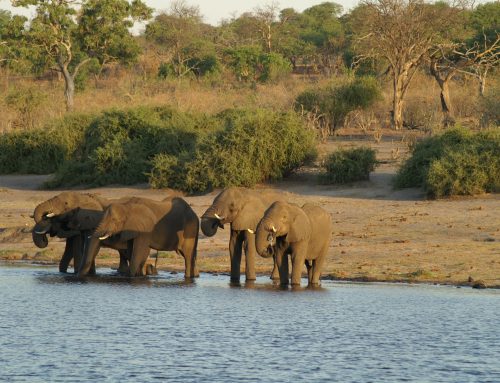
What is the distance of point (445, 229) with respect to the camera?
851 inches

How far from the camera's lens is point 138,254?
59.5 feet

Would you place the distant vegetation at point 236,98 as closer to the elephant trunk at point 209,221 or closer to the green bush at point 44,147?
the green bush at point 44,147

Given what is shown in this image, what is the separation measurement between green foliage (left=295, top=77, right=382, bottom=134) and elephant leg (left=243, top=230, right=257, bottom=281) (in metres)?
20.3

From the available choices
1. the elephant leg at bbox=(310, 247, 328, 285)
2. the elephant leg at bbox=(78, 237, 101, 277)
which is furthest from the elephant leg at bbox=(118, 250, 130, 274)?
the elephant leg at bbox=(310, 247, 328, 285)

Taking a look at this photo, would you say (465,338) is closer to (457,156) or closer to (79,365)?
(79,365)

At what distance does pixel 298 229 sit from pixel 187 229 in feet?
8.10

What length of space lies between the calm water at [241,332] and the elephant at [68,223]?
3.45 ft

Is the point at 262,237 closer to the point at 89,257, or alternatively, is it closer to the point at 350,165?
the point at 89,257

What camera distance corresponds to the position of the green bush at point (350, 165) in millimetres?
27891

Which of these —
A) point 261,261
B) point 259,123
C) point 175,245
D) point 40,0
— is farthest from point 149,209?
point 40,0

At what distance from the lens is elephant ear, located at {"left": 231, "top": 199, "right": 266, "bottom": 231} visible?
17688 millimetres

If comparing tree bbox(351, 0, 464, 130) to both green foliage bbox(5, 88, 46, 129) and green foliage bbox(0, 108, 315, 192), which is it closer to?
green foliage bbox(0, 108, 315, 192)

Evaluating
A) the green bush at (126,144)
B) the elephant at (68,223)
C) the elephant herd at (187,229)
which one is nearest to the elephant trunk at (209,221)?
the elephant herd at (187,229)

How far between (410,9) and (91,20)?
54.5 feet
